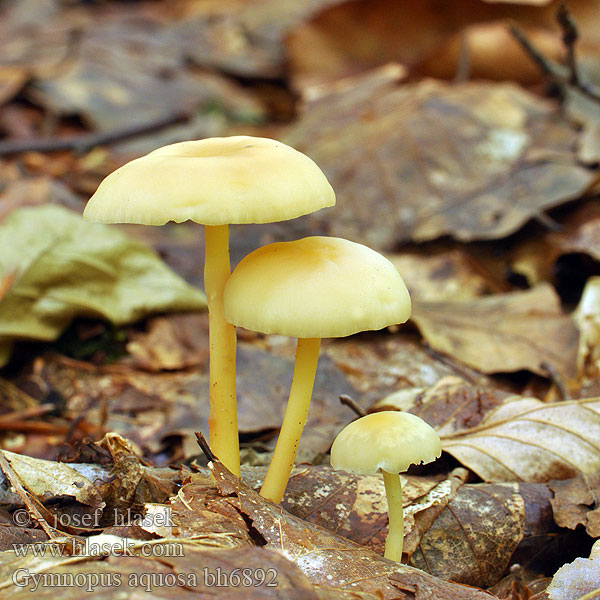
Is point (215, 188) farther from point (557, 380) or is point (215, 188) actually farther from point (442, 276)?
point (442, 276)

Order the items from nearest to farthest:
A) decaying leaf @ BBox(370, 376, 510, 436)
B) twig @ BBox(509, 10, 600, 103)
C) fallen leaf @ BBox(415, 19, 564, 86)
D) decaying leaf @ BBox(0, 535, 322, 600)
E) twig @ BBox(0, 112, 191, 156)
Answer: decaying leaf @ BBox(0, 535, 322, 600)
decaying leaf @ BBox(370, 376, 510, 436)
twig @ BBox(509, 10, 600, 103)
fallen leaf @ BBox(415, 19, 564, 86)
twig @ BBox(0, 112, 191, 156)

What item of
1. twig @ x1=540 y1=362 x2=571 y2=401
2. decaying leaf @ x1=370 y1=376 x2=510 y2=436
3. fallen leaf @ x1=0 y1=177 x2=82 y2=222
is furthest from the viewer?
A: fallen leaf @ x1=0 y1=177 x2=82 y2=222

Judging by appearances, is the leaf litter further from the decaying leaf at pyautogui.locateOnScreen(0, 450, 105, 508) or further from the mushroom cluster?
the mushroom cluster

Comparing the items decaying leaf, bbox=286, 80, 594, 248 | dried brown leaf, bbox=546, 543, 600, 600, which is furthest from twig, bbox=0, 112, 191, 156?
dried brown leaf, bbox=546, 543, 600, 600

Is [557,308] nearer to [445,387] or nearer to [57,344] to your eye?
[445,387]

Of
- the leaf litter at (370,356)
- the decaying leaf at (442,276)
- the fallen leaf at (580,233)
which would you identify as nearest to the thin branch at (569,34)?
the leaf litter at (370,356)

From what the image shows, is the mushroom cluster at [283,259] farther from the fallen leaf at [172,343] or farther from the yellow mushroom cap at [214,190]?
the fallen leaf at [172,343]
